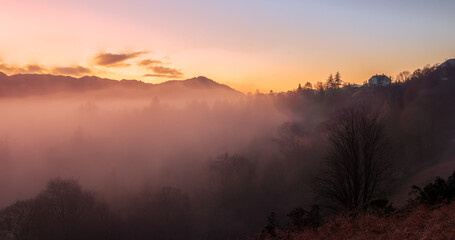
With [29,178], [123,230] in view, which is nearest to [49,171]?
[29,178]

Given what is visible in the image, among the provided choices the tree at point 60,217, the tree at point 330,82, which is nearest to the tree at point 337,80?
the tree at point 330,82

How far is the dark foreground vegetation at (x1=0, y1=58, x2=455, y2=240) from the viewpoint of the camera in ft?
70.7

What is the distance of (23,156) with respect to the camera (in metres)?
133

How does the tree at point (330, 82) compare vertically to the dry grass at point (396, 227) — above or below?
above

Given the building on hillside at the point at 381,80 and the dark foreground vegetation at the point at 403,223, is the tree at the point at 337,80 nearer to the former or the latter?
the building on hillside at the point at 381,80

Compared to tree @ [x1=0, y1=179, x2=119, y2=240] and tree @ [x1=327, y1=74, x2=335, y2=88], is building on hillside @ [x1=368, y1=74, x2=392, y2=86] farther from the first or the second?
tree @ [x1=0, y1=179, x2=119, y2=240]

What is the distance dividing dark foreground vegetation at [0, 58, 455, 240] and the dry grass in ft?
0.31

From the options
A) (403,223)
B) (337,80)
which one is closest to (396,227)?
(403,223)

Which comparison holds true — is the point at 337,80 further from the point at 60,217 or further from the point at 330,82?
the point at 60,217

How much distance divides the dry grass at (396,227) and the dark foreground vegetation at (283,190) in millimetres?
95

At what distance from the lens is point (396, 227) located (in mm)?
15555

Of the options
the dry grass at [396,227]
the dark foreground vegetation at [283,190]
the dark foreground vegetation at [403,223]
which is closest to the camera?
the dry grass at [396,227]

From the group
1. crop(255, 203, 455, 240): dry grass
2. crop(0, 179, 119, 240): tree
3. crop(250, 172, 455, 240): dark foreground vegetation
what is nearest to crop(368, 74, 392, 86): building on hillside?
crop(0, 179, 119, 240): tree

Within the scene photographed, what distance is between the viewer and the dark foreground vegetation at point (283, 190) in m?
21.6
